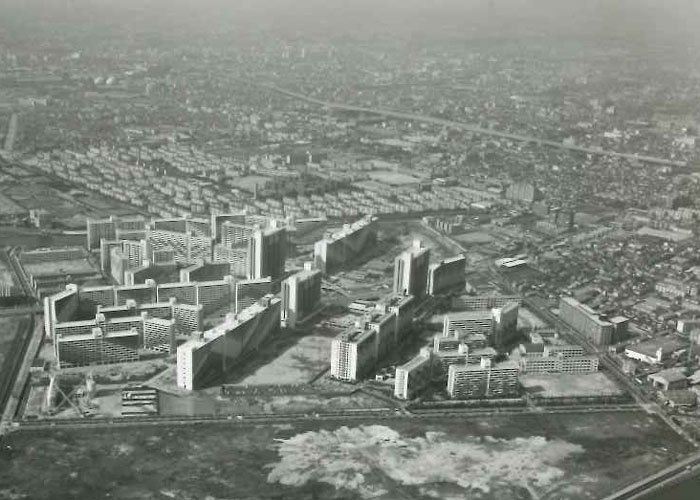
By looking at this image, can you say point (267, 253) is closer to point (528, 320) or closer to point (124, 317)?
point (124, 317)

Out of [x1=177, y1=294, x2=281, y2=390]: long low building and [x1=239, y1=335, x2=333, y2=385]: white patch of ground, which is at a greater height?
[x1=177, y1=294, x2=281, y2=390]: long low building

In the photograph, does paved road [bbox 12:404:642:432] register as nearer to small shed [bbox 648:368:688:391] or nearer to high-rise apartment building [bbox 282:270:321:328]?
small shed [bbox 648:368:688:391]

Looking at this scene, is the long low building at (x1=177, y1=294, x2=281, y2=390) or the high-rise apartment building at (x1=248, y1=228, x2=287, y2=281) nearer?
the long low building at (x1=177, y1=294, x2=281, y2=390)

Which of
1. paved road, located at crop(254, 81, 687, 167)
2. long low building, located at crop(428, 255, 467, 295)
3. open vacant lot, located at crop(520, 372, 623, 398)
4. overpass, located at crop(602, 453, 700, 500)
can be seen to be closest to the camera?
overpass, located at crop(602, 453, 700, 500)

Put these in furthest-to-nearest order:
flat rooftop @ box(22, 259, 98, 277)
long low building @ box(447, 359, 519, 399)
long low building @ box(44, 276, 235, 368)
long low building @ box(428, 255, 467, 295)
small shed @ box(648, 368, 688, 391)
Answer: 1. flat rooftop @ box(22, 259, 98, 277)
2. long low building @ box(428, 255, 467, 295)
3. long low building @ box(44, 276, 235, 368)
4. small shed @ box(648, 368, 688, 391)
5. long low building @ box(447, 359, 519, 399)

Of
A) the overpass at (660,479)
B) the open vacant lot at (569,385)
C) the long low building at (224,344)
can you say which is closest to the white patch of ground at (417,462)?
the overpass at (660,479)

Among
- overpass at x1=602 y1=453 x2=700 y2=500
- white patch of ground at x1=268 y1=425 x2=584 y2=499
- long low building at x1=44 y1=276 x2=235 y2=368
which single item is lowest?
overpass at x1=602 y1=453 x2=700 y2=500

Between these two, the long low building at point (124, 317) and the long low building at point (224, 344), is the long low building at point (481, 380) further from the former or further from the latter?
the long low building at point (124, 317)

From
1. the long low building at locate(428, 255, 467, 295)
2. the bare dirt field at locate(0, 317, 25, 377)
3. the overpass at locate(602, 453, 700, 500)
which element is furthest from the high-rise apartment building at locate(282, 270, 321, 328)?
the overpass at locate(602, 453, 700, 500)
